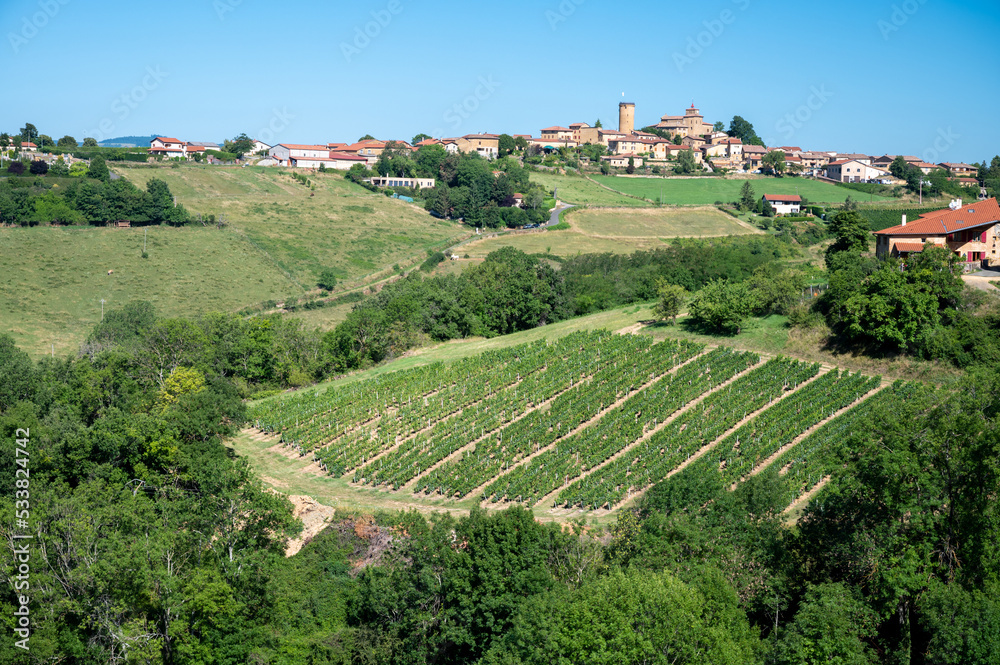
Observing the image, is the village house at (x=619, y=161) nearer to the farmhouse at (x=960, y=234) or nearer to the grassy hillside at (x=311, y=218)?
the grassy hillside at (x=311, y=218)

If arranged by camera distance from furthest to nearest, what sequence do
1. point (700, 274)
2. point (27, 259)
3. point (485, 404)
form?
point (27, 259) → point (700, 274) → point (485, 404)

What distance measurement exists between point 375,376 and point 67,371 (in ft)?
50.5

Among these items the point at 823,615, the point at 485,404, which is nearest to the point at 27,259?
the point at 485,404

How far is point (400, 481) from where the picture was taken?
108 feet

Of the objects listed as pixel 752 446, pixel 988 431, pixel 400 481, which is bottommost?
pixel 400 481

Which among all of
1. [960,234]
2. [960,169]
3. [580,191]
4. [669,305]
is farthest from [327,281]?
[960,169]

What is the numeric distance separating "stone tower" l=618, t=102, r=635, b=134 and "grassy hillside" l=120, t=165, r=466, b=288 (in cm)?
7077

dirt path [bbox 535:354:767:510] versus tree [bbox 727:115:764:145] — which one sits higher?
tree [bbox 727:115:764:145]

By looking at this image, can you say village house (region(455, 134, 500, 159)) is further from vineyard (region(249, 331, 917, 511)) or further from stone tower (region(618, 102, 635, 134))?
vineyard (region(249, 331, 917, 511))

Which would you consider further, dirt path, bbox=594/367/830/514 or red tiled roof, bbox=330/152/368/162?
red tiled roof, bbox=330/152/368/162

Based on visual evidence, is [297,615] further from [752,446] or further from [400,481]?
[752,446]

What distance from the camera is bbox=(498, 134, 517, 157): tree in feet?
442

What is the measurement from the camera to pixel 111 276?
232 feet

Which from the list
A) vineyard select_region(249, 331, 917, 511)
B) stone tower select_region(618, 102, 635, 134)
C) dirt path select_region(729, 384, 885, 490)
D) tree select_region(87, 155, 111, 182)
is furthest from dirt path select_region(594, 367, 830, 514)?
stone tower select_region(618, 102, 635, 134)
